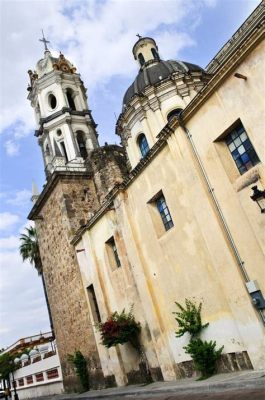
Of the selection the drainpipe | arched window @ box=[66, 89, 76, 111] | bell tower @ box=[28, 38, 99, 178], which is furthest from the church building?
arched window @ box=[66, 89, 76, 111]

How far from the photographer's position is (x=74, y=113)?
28359 mm

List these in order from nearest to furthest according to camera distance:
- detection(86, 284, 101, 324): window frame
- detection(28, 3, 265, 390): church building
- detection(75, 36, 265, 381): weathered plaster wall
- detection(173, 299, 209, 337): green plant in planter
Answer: detection(75, 36, 265, 381): weathered plaster wall < detection(28, 3, 265, 390): church building < detection(173, 299, 209, 337): green plant in planter < detection(86, 284, 101, 324): window frame

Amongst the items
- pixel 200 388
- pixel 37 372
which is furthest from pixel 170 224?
pixel 37 372

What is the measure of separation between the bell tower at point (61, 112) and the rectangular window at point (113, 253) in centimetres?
1000

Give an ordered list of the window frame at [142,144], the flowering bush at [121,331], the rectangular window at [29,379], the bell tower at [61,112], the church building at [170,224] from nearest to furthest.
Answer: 1. the church building at [170,224]
2. the flowering bush at [121,331]
3. the window frame at [142,144]
4. the rectangular window at [29,379]
5. the bell tower at [61,112]

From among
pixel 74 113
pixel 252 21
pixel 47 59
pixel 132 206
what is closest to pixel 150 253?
pixel 132 206

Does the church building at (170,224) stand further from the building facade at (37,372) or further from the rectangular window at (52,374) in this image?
the building facade at (37,372)

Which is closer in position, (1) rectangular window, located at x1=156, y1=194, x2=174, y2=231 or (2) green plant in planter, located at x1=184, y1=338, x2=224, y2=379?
(2) green plant in planter, located at x1=184, y1=338, x2=224, y2=379

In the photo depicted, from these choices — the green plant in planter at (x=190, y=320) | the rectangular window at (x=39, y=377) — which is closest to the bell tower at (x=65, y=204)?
the rectangular window at (x=39, y=377)

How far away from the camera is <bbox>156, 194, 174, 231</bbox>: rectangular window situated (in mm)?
11875

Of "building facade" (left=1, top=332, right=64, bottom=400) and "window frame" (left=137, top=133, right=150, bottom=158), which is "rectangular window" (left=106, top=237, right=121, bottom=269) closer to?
"window frame" (left=137, top=133, right=150, bottom=158)

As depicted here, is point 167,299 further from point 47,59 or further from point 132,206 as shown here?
point 47,59

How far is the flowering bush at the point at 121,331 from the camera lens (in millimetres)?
12711

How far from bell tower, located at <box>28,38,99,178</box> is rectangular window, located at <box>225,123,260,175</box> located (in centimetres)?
1588
